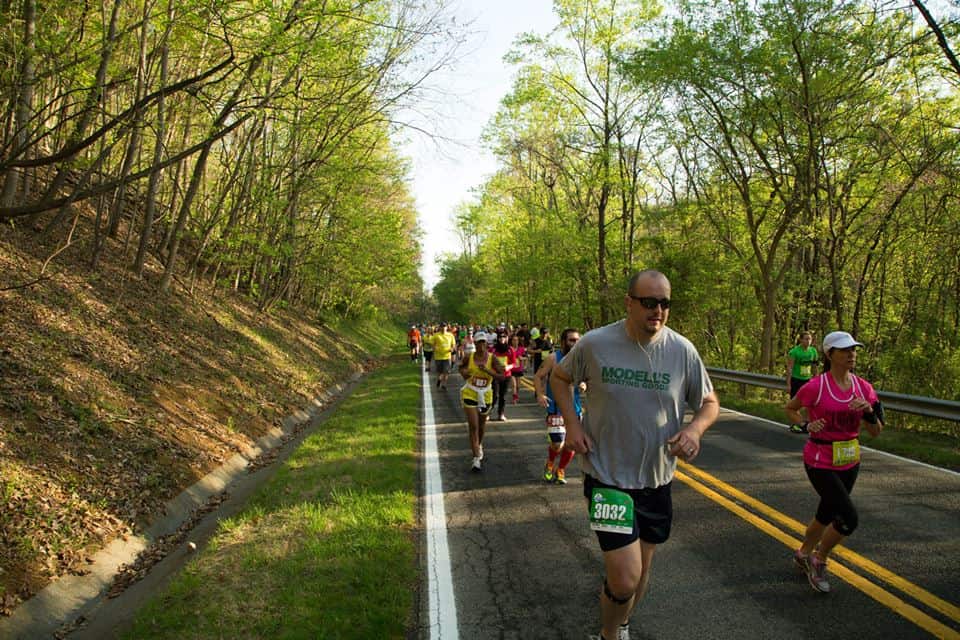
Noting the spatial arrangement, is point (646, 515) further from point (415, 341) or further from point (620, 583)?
point (415, 341)

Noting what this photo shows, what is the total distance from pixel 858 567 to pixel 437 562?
11.0 ft

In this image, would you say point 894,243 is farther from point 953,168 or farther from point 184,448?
point 184,448

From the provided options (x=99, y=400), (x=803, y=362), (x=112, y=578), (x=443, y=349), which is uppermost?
(x=803, y=362)

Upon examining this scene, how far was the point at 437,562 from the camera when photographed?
17.3ft

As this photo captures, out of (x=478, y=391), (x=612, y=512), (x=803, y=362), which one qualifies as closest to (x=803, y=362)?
(x=803, y=362)

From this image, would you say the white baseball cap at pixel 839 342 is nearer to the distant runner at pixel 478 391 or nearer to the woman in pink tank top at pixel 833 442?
the woman in pink tank top at pixel 833 442

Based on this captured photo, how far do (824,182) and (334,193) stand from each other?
618 inches

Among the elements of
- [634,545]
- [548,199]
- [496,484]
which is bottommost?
[496,484]

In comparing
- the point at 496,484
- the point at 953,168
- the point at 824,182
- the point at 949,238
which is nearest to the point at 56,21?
the point at 496,484

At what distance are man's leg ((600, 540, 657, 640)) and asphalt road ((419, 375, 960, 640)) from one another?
0.59m

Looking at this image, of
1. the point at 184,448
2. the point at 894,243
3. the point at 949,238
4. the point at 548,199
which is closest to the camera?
the point at 184,448

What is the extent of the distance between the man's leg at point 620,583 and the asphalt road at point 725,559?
23.3 inches

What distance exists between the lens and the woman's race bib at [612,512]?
327cm

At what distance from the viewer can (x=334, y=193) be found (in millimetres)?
21844
